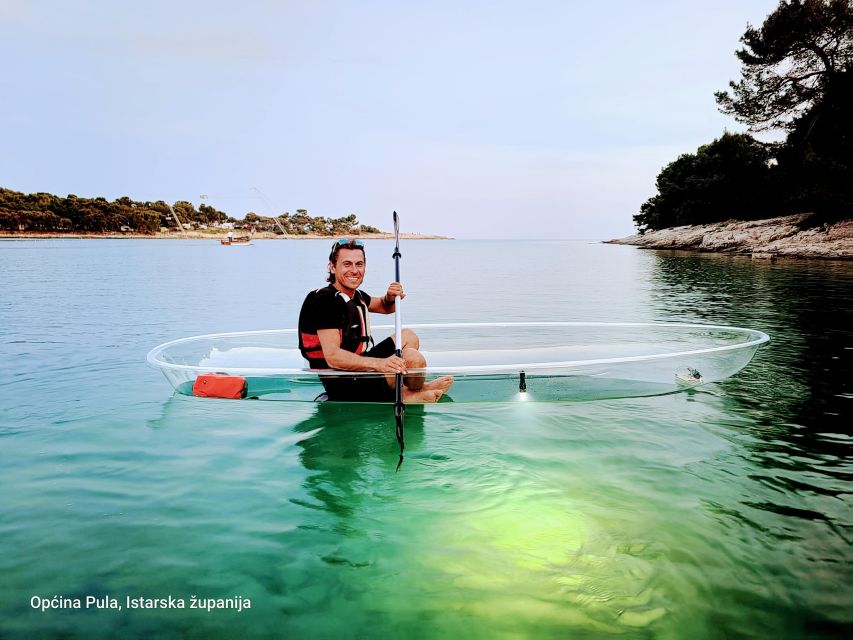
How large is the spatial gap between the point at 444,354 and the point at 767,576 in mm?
5251

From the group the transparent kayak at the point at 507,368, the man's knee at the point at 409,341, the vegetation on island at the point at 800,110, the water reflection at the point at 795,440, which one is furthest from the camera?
the vegetation on island at the point at 800,110

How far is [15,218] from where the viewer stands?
107 meters

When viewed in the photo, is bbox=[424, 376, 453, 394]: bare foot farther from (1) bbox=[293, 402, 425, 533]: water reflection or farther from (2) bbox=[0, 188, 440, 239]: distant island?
(2) bbox=[0, 188, 440, 239]: distant island

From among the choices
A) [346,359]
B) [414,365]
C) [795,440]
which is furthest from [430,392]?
[795,440]

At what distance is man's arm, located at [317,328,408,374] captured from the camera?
17.7ft

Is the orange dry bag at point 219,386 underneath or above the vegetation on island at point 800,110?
underneath

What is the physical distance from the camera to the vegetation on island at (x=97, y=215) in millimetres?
108938

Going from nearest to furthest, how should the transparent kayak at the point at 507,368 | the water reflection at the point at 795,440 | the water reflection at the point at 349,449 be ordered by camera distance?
the water reflection at the point at 795,440 < the water reflection at the point at 349,449 < the transparent kayak at the point at 507,368

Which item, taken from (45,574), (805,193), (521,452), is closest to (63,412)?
(45,574)

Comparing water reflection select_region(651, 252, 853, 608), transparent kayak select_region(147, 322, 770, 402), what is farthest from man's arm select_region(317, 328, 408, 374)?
water reflection select_region(651, 252, 853, 608)

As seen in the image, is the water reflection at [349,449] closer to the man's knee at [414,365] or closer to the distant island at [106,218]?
the man's knee at [414,365]

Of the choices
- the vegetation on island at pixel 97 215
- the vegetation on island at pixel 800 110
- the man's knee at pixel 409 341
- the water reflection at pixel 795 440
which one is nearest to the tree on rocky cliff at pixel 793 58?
the vegetation on island at pixel 800 110

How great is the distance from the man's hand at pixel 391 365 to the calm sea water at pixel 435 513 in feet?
3.00

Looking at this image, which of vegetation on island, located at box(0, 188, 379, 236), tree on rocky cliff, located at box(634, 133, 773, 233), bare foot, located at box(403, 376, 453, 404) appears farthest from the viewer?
vegetation on island, located at box(0, 188, 379, 236)
